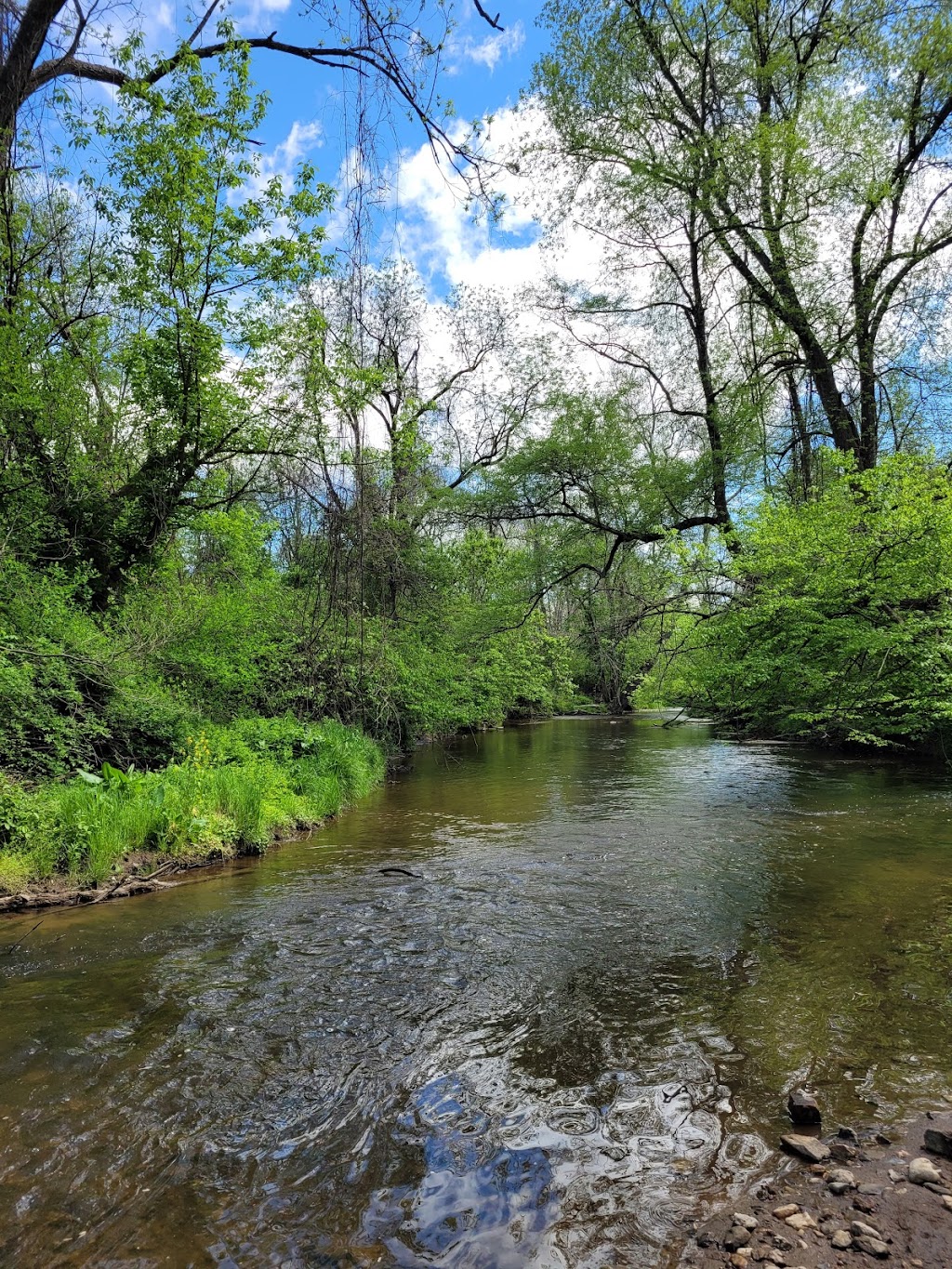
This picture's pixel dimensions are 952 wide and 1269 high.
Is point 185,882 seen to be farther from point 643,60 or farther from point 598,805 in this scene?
point 643,60

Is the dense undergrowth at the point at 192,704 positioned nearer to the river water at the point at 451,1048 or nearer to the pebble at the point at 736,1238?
the river water at the point at 451,1048

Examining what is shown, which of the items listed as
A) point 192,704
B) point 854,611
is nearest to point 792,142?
point 854,611

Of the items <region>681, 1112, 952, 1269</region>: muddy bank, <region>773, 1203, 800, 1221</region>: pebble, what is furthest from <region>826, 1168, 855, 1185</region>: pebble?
→ <region>773, 1203, 800, 1221</region>: pebble

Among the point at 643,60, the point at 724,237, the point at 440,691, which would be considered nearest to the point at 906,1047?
the point at 440,691

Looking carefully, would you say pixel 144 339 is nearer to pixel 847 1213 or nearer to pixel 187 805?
pixel 187 805

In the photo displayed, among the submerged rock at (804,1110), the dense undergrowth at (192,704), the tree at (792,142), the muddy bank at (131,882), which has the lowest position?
the muddy bank at (131,882)

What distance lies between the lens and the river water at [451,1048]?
8.57ft

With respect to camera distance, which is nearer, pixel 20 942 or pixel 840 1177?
pixel 840 1177

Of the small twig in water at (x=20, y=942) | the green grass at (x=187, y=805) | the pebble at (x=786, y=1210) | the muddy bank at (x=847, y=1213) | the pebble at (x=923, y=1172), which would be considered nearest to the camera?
the muddy bank at (x=847, y=1213)

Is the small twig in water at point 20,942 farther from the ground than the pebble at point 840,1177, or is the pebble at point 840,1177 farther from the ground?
the pebble at point 840,1177

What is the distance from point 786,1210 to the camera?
2.46 m

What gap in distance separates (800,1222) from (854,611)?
11.1 metres

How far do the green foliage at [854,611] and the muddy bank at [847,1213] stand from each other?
8.86m

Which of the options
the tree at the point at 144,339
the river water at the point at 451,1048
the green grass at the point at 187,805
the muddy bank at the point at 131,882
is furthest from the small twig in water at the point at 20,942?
the tree at the point at 144,339
